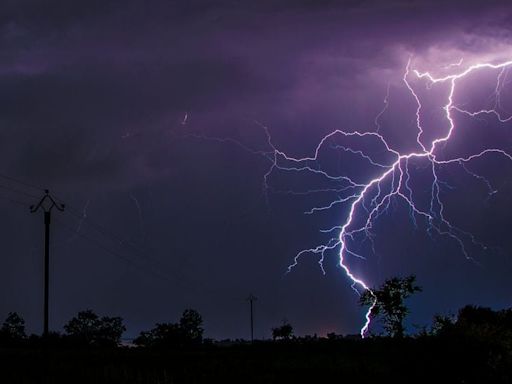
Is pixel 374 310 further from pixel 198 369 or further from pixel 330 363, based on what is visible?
pixel 198 369

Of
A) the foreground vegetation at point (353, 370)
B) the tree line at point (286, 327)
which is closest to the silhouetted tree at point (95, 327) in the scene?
the tree line at point (286, 327)

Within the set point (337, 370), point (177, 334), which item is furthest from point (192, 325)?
point (337, 370)

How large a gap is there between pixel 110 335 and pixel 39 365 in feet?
212

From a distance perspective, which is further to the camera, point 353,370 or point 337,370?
point 337,370

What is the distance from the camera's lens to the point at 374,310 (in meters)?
57.7

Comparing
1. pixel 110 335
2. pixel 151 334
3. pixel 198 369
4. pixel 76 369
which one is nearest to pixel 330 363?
pixel 198 369

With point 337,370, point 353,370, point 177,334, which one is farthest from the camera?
point 177,334

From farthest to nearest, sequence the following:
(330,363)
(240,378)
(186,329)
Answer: (186,329), (330,363), (240,378)

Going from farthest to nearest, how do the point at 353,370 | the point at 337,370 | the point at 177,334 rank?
the point at 177,334 < the point at 337,370 < the point at 353,370

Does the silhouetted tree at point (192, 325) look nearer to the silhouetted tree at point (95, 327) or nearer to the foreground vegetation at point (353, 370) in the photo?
the silhouetted tree at point (95, 327)

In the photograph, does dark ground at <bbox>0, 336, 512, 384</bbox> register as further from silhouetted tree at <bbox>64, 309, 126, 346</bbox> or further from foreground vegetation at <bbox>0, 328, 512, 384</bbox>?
silhouetted tree at <bbox>64, 309, 126, 346</bbox>

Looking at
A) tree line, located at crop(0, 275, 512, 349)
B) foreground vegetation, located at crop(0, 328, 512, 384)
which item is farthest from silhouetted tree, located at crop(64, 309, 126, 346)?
foreground vegetation, located at crop(0, 328, 512, 384)

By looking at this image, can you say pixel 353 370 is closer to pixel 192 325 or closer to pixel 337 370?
pixel 337 370

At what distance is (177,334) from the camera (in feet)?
271
